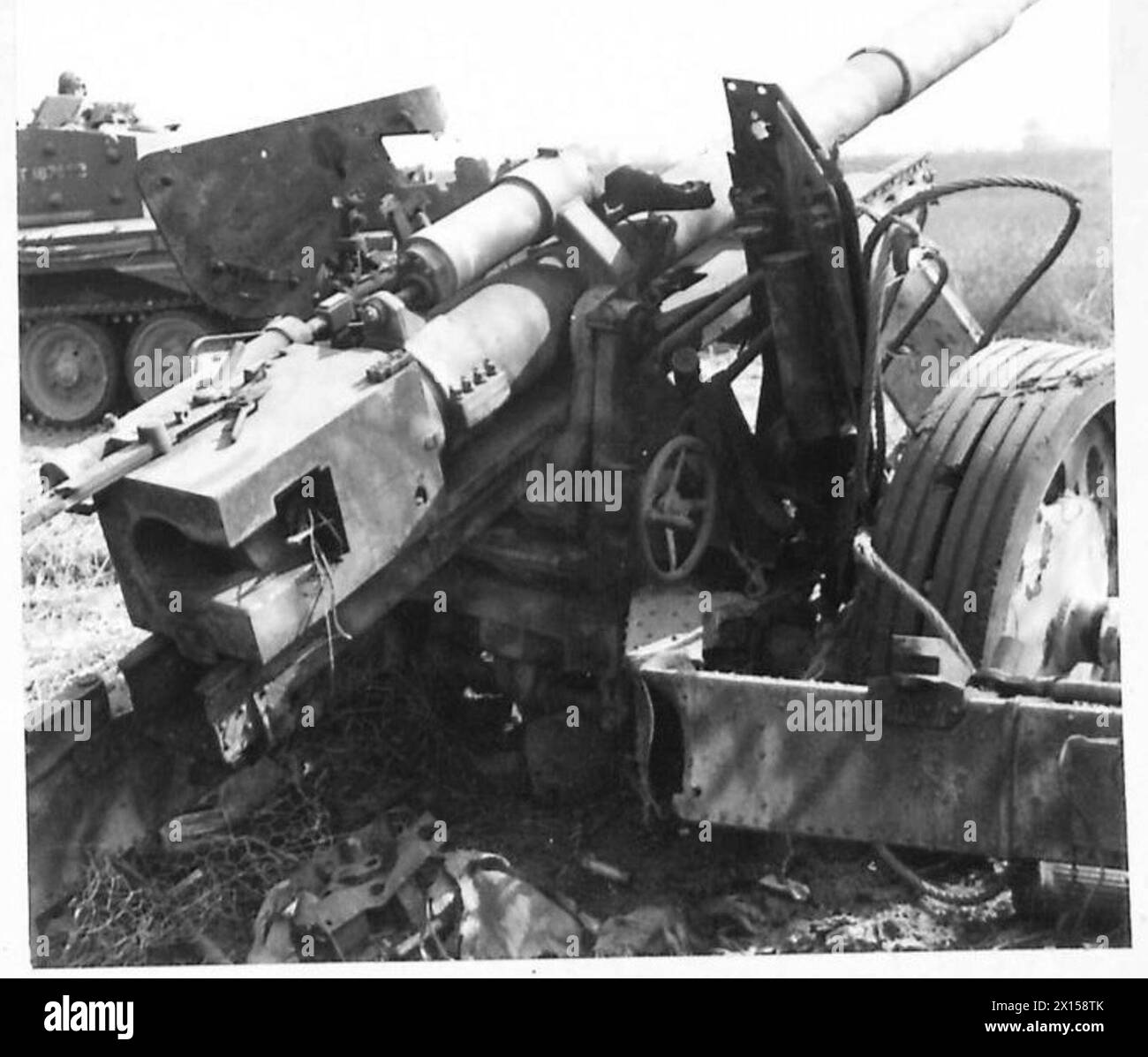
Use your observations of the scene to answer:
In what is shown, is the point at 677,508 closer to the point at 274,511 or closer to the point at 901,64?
the point at 274,511

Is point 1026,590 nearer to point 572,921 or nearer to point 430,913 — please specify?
point 572,921

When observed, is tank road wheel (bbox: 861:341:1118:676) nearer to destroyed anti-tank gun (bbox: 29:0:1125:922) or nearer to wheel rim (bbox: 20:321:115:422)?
destroyed anti-tank gun (bbox: 29:0:1125:922)

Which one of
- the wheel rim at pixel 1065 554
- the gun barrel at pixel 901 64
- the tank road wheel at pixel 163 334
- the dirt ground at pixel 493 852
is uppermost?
the gun barrel at pixel 901 64

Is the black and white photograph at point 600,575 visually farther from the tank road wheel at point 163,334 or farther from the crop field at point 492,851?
the tank road wheel at point 163,334

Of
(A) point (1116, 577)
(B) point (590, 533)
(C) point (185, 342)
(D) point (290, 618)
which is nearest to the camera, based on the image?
(D) point (290, 618)

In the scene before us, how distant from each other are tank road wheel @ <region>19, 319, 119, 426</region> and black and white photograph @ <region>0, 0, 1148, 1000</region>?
681 cm

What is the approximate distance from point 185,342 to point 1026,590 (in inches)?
331

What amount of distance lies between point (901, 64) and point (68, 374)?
27.1 feet

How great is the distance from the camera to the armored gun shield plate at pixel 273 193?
16.0 feet

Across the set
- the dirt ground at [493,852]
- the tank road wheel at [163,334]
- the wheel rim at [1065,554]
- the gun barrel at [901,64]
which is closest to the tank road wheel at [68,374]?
Result: the tank road wheel at [163,334]

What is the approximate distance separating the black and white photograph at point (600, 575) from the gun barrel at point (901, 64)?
0.05 feet

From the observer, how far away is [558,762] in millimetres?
4676

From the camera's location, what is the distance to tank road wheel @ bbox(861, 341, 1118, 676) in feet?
13.4

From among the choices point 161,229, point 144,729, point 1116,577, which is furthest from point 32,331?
point 1116,577
